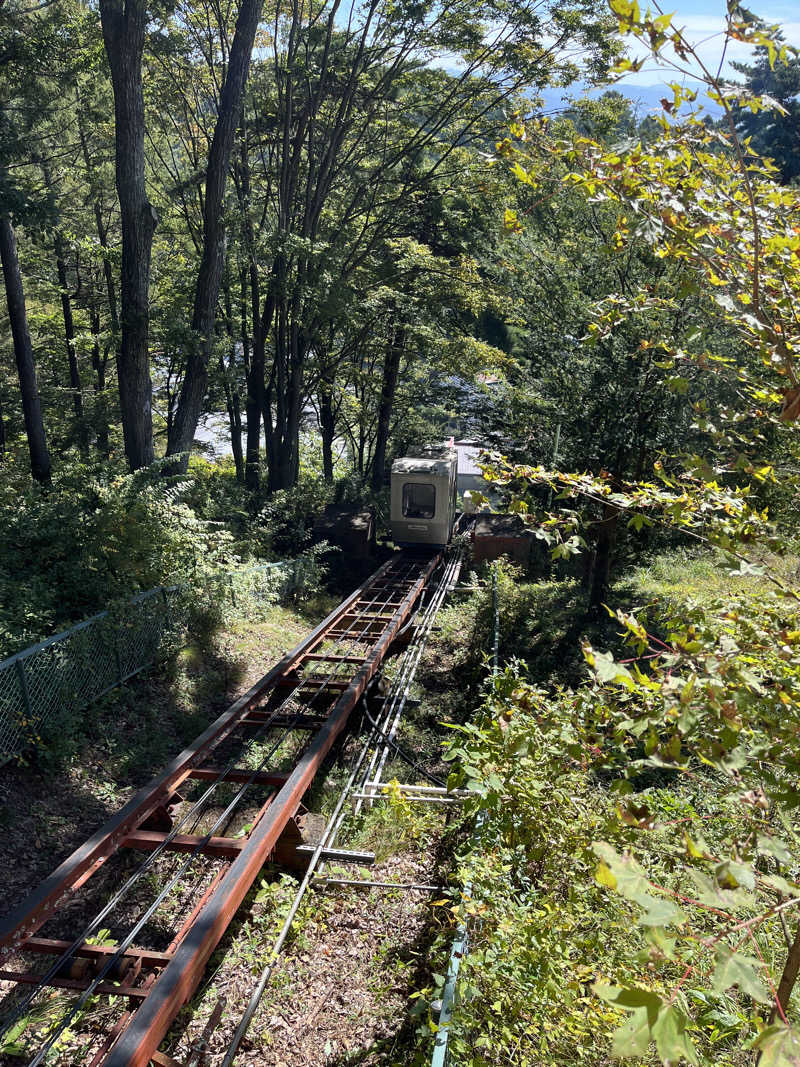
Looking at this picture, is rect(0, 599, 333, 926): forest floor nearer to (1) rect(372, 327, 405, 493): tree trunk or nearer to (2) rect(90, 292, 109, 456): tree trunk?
(2) rect(90, 292, 109, 456): tree trunk

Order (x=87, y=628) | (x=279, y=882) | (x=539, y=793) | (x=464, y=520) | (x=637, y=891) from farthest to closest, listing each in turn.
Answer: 1. (x=464, y=520)
2. (x=87, y=628)
3. (x=279, y=882)
4. (x=539, y=793)
5. (x=637, y=891)

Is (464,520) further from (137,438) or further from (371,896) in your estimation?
(371,896)

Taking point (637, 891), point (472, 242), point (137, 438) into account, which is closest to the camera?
point (637, 891)

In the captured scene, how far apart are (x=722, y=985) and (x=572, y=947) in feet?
7.96

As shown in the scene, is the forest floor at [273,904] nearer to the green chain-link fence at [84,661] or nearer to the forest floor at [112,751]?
the forest floor at [112,751]

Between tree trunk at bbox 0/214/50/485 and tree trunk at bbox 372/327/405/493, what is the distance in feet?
32.0

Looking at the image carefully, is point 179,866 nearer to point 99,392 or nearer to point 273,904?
point 273,904

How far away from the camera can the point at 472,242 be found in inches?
808

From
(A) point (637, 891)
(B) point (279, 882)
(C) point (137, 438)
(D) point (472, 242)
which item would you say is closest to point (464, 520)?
(D) point (472, 242)

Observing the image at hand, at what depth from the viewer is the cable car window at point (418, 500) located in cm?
1953

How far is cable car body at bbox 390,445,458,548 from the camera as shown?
19405 millimetres

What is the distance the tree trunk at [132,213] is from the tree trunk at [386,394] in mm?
10556

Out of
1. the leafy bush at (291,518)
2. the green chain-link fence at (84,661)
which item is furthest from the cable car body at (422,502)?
the green chain-link fence at (84,661)

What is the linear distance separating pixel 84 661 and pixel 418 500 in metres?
12.8
